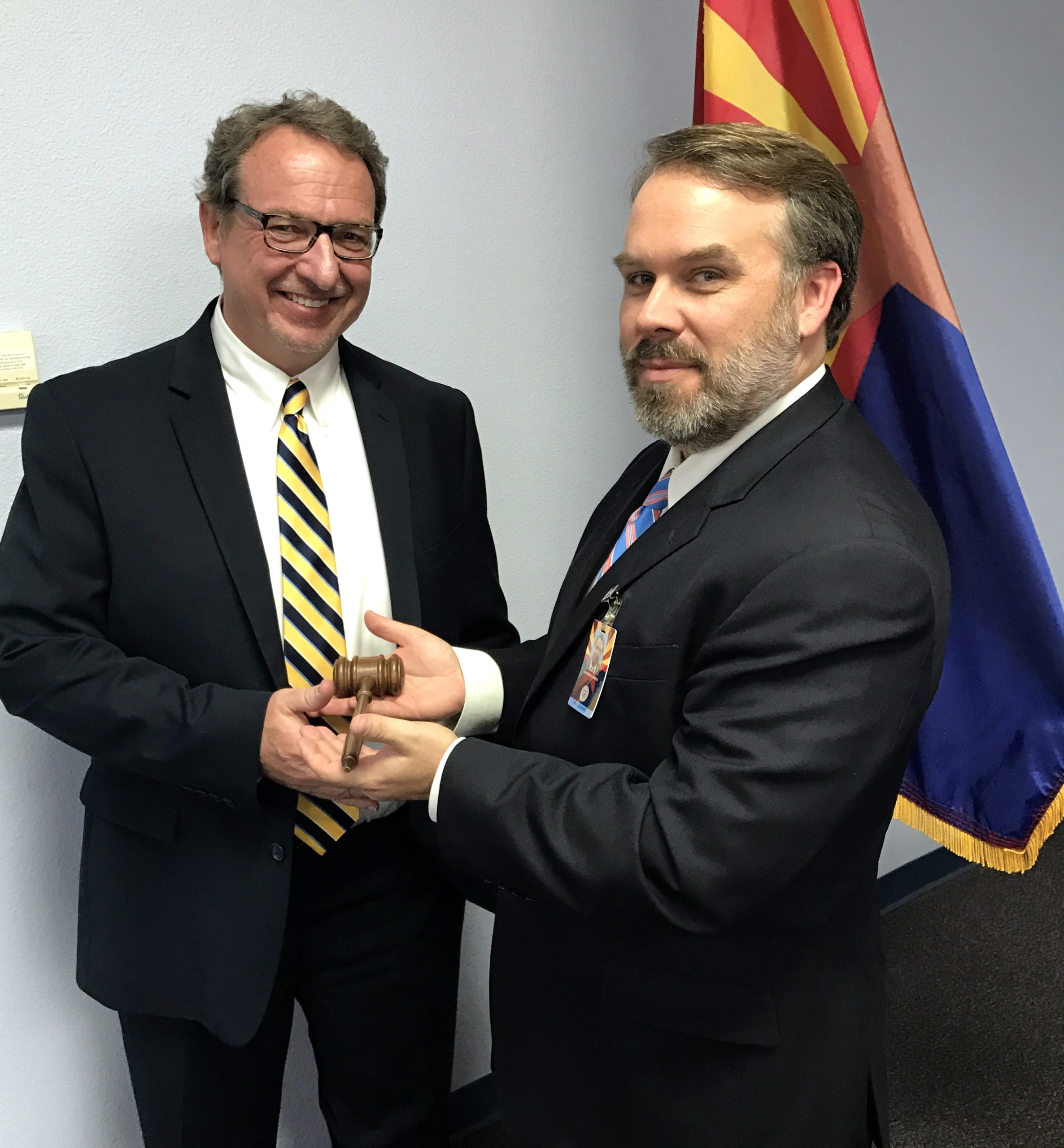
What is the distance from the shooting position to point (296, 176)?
5.30ft

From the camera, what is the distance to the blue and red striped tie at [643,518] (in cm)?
155

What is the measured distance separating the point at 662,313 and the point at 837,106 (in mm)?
968

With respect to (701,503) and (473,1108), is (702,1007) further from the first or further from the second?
(473,1108)

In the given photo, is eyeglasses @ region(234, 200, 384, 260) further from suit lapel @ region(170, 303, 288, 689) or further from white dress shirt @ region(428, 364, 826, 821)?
white dress shirt @ region(428, 364, 826, 821)

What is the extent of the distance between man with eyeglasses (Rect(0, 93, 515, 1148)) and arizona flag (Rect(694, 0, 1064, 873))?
85cm

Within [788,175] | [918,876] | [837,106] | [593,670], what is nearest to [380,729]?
[593,670]

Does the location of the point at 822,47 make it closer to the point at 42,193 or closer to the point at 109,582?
the point at 42,193

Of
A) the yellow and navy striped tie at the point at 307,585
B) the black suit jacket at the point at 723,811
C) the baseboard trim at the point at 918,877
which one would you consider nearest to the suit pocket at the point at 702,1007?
the black suit jacket at the point at 723,811

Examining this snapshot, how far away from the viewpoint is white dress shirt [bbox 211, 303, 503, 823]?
5.53ft

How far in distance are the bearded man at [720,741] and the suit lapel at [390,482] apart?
32cm

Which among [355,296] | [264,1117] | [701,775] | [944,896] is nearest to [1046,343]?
[944,896]

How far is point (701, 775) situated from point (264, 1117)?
3.84 feet

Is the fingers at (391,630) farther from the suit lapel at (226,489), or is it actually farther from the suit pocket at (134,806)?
the suit pocket at (134,806)

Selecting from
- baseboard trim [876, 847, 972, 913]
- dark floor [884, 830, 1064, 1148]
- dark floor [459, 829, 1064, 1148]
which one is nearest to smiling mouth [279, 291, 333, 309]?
dark floor [459, 829, 1064, 1148]
